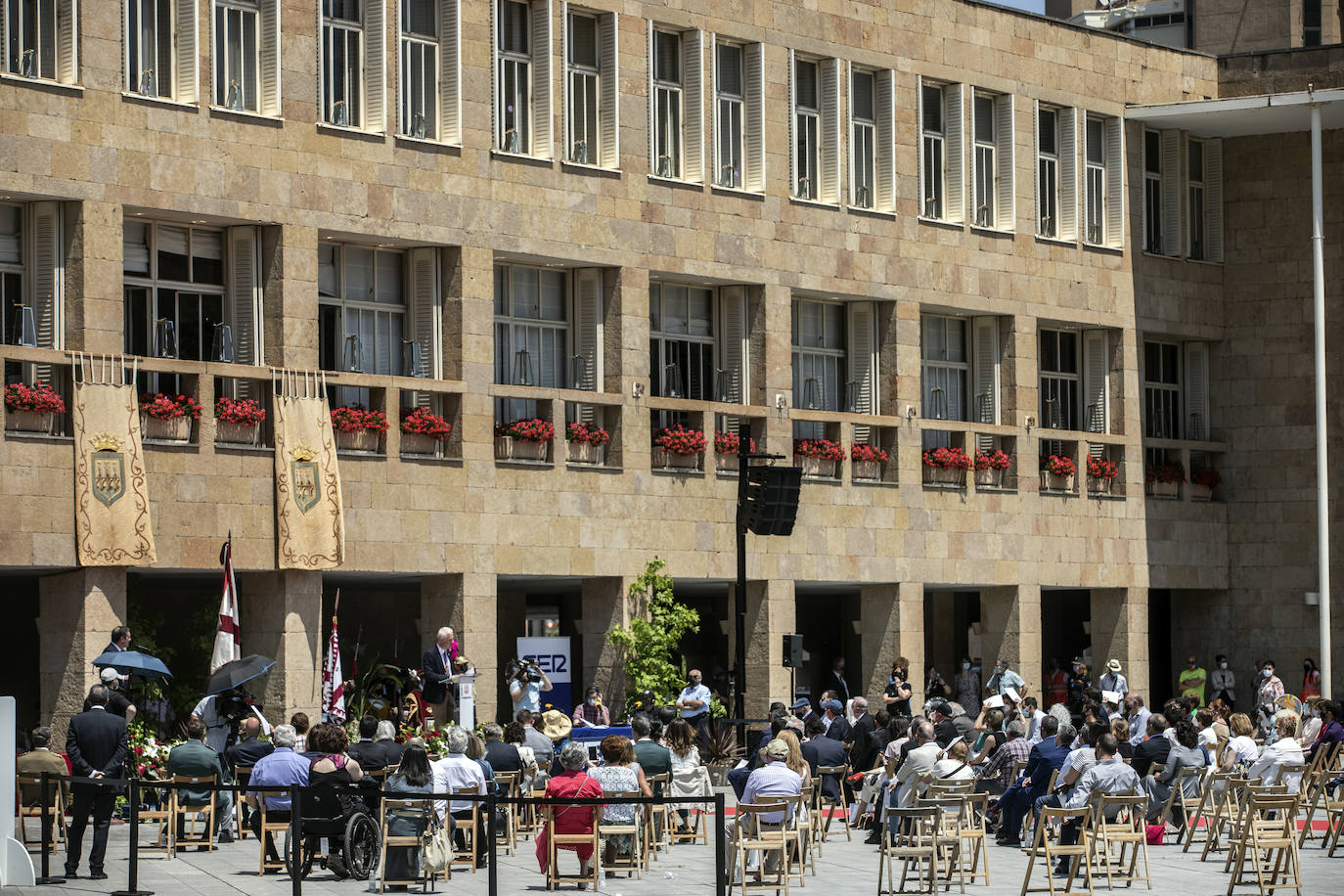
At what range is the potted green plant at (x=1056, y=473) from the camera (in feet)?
127

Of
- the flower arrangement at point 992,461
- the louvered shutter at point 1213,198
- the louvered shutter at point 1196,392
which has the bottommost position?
the flower arrangement at point 992,461

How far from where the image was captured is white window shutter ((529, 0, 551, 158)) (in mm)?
32625

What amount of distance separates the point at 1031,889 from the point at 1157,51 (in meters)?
24.6

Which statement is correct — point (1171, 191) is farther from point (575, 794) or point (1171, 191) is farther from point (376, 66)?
point (575, 794)

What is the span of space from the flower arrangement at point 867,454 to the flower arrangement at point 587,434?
4.66m

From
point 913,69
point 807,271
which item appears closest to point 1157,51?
point 913,69

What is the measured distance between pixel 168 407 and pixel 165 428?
0.98 feet

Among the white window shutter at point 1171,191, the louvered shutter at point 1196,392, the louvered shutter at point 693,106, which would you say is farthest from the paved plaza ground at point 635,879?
the white window shutter at point 1171,191

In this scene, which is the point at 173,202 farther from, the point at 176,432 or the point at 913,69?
the point at 913,69

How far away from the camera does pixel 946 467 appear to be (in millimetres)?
37344

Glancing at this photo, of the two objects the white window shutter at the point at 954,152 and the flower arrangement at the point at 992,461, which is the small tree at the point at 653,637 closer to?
the flower arrangement at the point at 992,461

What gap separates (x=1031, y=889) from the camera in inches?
780

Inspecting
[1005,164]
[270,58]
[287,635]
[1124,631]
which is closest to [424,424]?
[287,635]

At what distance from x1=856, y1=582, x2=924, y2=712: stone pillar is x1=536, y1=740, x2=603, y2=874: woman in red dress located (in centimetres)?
1689
